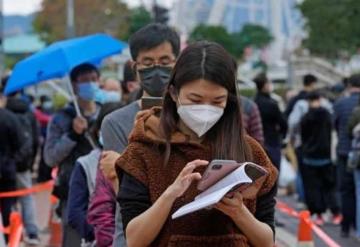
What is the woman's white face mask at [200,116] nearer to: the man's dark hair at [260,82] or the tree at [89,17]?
the man's dark hair at [260,82]

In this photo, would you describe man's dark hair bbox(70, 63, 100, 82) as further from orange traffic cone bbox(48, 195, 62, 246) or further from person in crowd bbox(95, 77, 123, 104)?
orange traffic cone bbox(48, 195, 62, 246)

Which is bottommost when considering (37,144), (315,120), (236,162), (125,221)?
(37,144)

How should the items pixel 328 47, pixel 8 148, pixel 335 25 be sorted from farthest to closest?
pixel 328 47 < pixel 335 25 < pixel 8 148

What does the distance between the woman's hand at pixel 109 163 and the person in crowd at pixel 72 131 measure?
10.4 feet

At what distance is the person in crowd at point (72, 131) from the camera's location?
7766 millimetres

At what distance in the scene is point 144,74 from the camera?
A: 4445mm

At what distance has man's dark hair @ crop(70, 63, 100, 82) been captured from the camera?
8.06 metres

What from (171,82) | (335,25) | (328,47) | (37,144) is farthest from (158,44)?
(328,47)

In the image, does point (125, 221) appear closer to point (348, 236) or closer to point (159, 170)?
point (159, 170)

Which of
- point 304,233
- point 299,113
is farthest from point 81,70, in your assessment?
point 299,113

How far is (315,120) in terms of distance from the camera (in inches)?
496

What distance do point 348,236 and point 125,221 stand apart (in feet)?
27.1

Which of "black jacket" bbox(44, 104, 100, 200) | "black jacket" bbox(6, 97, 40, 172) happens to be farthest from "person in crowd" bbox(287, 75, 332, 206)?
"black jacket" bbox(44, 104, 100, 200)

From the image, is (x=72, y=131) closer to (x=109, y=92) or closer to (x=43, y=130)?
(x=109, y=92)
